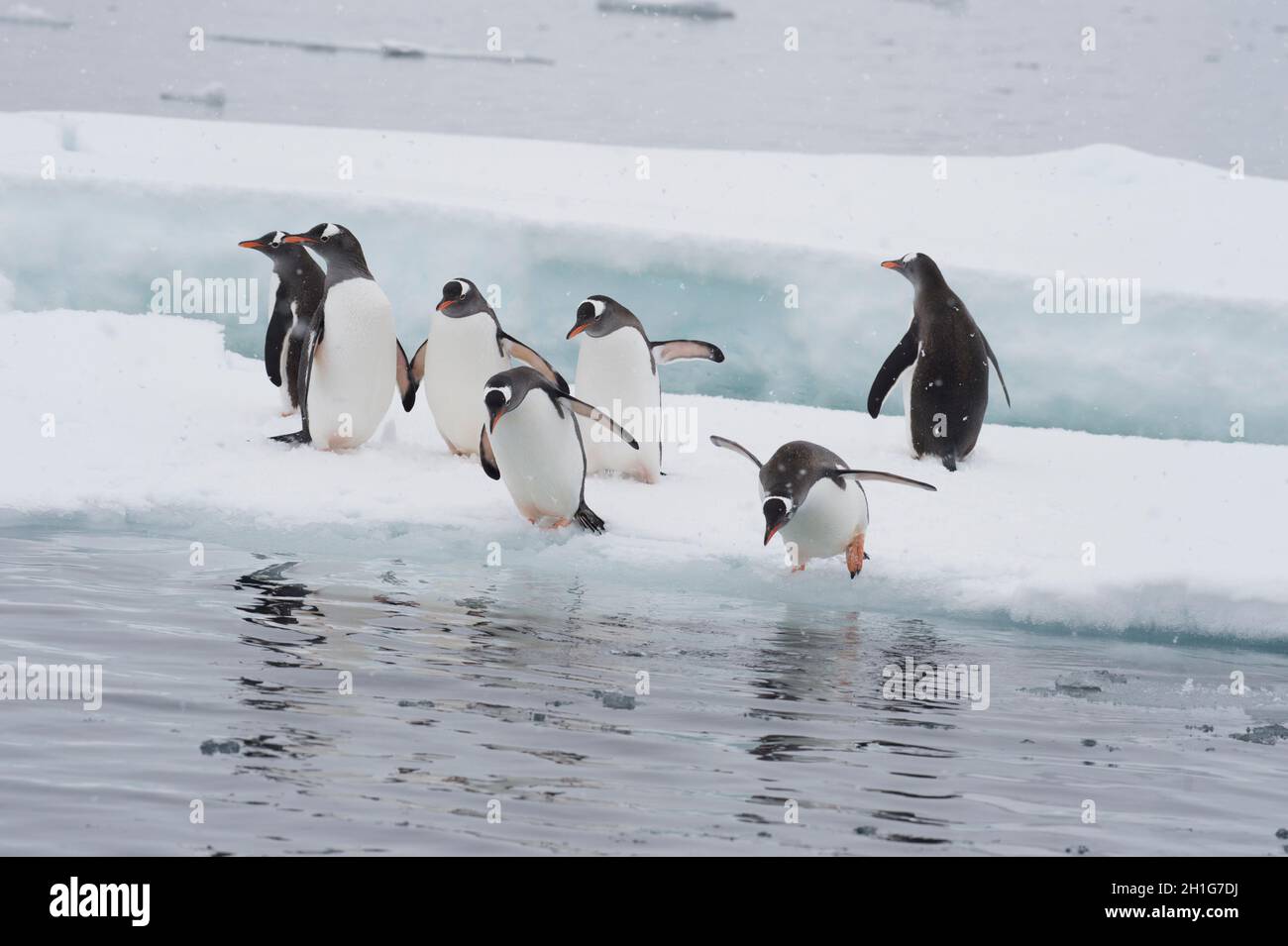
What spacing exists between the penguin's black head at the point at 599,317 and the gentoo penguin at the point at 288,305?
128 centimetres

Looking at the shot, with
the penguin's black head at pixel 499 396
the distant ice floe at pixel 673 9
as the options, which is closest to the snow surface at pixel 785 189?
the penguin's black head at pixel 499 396

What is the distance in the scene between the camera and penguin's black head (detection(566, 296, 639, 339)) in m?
5.64

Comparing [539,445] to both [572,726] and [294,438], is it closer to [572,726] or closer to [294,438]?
[294,438]

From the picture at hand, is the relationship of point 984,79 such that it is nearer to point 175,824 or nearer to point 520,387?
point 520,387

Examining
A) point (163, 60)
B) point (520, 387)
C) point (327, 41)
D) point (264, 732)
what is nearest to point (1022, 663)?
point (520, 387)

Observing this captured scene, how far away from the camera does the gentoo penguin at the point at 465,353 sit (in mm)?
5680

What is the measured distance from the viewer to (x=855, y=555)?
15.5 feet

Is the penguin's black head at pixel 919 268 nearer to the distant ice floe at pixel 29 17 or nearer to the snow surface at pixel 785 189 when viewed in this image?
the snow surface at pixel 785 189

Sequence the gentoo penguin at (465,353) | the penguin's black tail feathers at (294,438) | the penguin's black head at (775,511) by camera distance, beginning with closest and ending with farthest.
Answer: the penguin's black head at (775,511)
the gentoo penguin at (465,353)
the penguin's black tail feathers at (294,438)

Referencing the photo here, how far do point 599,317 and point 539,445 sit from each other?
3.04ft

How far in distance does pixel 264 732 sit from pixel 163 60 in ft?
83.8

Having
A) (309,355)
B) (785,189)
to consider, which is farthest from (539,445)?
(785,189)

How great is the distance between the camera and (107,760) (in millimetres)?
2766

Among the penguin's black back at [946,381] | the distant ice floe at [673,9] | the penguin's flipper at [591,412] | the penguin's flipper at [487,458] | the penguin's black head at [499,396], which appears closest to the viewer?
the penguin's black head at [499,396]
